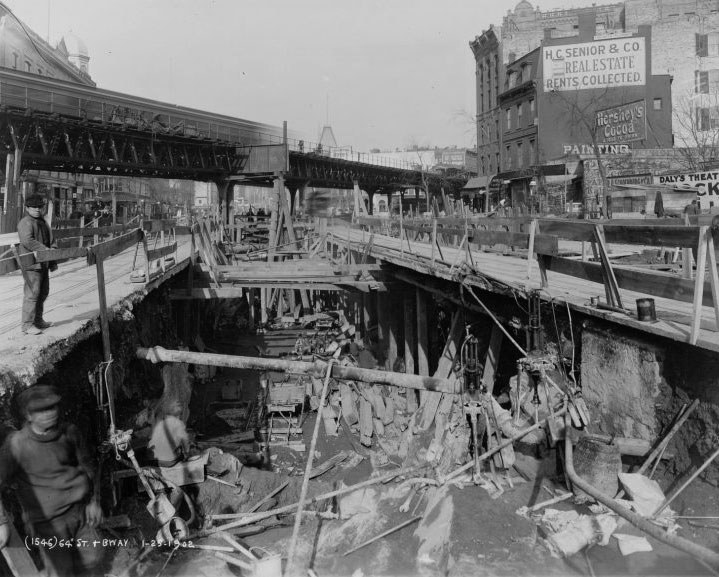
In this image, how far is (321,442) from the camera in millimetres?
11336

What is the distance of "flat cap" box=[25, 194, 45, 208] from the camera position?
6008 millimetres

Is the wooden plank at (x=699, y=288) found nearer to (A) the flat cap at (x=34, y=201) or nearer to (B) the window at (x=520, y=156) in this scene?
(A) the flat cap at (x=34, y=201)

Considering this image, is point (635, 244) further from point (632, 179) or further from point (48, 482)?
point (632, 179)

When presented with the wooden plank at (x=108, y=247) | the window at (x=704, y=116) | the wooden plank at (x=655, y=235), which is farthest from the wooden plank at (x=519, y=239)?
the window at (x=704, y=116)

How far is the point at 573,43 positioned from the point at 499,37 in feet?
45.8

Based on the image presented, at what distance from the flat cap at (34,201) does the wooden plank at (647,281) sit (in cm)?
597

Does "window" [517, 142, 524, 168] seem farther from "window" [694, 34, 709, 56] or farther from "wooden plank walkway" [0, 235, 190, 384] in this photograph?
"wooden plank walkway" [0, 235, 190, 384]

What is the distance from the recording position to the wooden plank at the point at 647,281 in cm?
515

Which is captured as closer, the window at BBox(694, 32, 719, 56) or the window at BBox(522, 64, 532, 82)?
the window at BBox(694, 32, 719, 56)

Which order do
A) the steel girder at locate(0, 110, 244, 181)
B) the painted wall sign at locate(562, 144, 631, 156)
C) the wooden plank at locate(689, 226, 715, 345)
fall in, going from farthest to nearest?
the painted wall sign at locate(562, 144, 631, 156), the steel girder at locate(0, 110, 244, 181), the wooden plank at locate(689, 226, 715, 345)

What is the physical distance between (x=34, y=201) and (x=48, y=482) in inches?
140

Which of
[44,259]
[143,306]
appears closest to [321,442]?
[143,306]

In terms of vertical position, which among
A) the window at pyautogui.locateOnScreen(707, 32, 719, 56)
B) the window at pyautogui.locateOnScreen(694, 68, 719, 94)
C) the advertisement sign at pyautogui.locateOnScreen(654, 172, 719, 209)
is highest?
the window at pyautogui.locateOnScreen(707, 32, 719, 56)

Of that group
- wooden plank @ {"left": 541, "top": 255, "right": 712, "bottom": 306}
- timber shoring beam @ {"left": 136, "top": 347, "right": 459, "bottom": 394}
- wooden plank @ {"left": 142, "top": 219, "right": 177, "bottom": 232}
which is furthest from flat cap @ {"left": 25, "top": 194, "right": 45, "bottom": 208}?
wooden plank @ {"left": 541, "top": 255, "right": 712, "bottom": 306}
